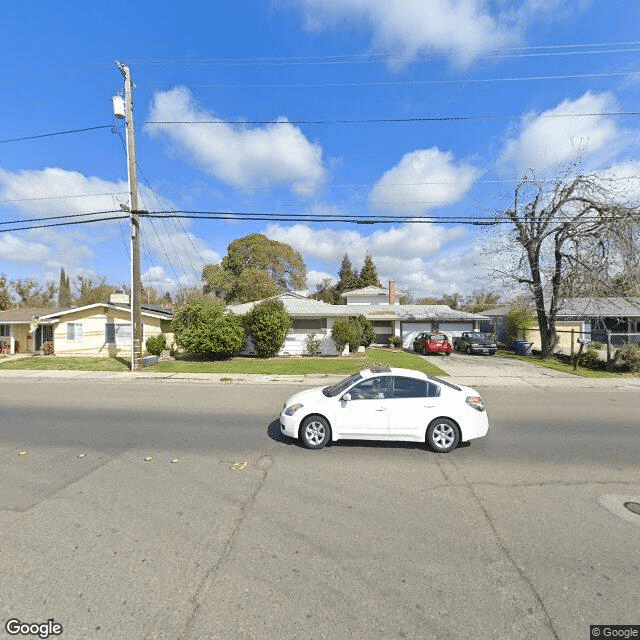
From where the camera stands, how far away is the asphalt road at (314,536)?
2605 mm

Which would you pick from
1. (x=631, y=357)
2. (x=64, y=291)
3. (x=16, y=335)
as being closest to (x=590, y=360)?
(x=631, y=357)

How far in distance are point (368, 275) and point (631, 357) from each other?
45905mm

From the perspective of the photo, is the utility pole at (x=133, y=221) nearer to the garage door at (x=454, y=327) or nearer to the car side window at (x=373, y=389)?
the car side window at (x=373, y=389)

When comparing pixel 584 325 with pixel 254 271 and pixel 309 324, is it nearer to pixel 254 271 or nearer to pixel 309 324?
pixel 309 324

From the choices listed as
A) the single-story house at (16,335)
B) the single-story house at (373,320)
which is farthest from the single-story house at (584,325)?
the single-story house at (16,335)

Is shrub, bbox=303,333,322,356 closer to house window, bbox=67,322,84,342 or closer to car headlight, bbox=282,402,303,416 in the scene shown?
house window, bbox=67,322,84,342

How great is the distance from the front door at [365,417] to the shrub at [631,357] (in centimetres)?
1604

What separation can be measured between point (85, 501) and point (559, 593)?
5.06 m

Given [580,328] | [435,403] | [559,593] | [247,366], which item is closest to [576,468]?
[435,403]

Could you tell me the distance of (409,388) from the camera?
6.25m

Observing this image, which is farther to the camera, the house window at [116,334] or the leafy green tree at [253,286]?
the leafy green tree at [253,286]

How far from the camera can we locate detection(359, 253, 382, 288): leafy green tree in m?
60.2

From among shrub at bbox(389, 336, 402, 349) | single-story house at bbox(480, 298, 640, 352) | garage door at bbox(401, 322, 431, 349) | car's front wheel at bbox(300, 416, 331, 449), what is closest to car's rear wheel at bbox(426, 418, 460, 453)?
car's front wheel at bbox(300, 416, 331, 449)

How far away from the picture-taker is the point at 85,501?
14.1ft
